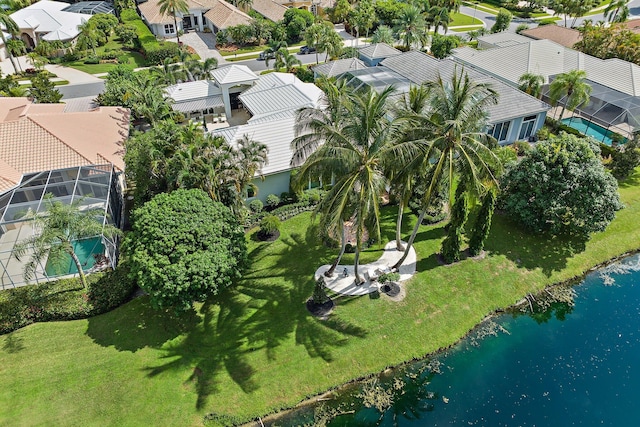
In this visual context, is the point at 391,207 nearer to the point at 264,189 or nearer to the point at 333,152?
the point at 264,189

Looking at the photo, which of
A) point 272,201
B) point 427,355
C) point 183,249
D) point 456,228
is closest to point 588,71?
point 456,228

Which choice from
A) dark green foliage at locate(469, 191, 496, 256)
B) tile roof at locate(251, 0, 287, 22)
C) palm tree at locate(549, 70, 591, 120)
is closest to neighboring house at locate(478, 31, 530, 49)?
palm tree at locate(549, 70, 591, 120)

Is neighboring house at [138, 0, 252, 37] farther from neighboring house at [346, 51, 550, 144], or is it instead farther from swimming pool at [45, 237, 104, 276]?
swimming pool at [45, 237, 104, 276]

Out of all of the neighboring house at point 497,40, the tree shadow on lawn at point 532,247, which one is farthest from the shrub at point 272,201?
the neighboring house at point 497,40

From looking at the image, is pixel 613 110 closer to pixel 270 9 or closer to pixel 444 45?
pixel 444 45

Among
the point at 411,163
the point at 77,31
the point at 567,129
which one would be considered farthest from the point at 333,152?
the point at 77,31

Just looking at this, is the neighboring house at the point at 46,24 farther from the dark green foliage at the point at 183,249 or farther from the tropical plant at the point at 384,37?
the dark green foliage at the point at 183,249
